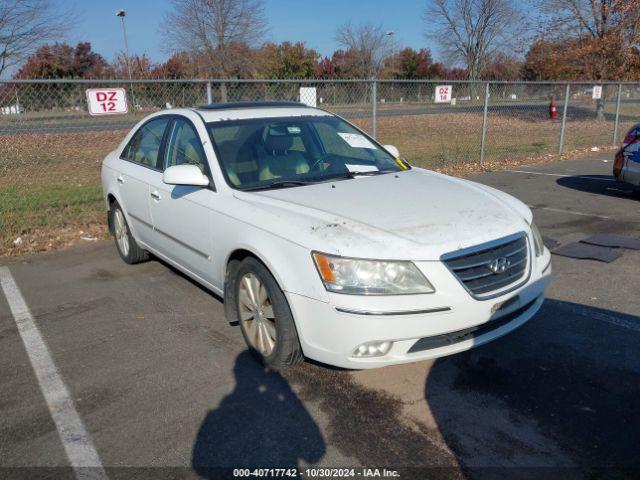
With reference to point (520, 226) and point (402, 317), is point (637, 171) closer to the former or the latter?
point (520, 226)

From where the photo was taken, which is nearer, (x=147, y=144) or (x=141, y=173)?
(x=141, y=173)

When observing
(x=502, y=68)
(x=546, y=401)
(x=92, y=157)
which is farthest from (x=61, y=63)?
(x=502, y=68)

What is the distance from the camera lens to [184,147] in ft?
14.7

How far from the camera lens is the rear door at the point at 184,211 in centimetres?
403

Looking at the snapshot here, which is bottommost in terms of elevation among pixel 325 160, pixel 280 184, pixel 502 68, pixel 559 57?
pixel 280 184

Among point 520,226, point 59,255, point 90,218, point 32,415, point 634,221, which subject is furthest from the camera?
point 90,218

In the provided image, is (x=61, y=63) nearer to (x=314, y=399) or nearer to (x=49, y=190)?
(x=49, y=190)

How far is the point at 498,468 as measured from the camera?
261 cm

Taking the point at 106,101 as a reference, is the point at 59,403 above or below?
below

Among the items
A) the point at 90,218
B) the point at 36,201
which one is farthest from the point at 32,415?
the point at 36,201

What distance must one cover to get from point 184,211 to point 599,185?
27.2 feet

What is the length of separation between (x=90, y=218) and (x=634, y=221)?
289 inches

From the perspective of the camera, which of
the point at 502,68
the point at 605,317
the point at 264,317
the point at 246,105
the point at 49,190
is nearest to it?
the point at 264,317

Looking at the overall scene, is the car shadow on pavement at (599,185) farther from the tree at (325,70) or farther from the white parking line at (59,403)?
the tree at (325,70)
